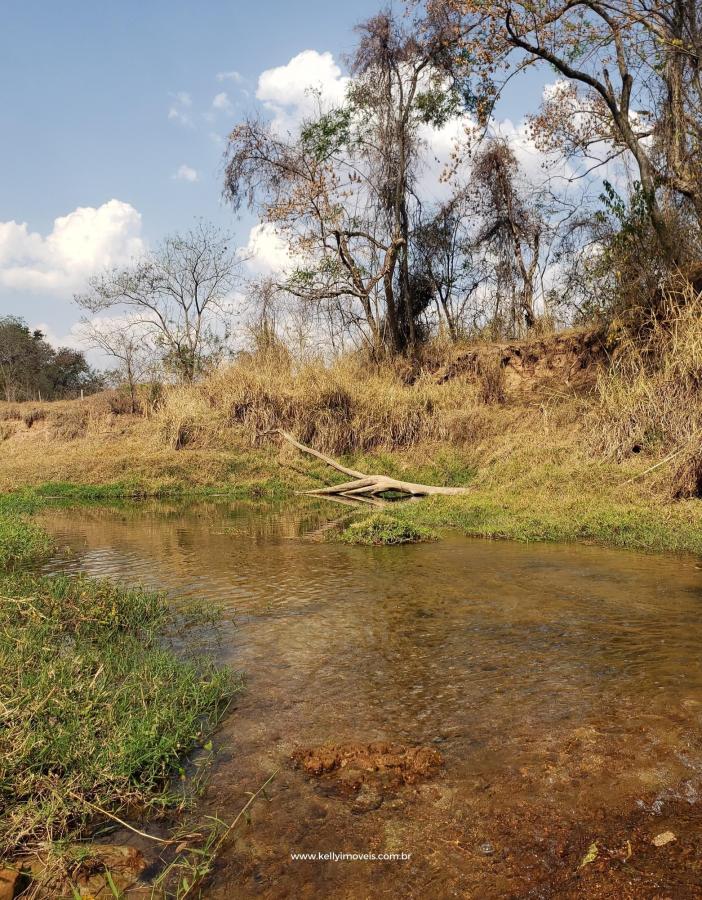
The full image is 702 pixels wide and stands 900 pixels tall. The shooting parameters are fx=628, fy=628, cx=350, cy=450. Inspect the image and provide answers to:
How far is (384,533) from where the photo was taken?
9.40 m

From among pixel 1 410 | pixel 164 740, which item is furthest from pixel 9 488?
pixel 164 740

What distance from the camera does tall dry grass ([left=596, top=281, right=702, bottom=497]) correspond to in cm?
989

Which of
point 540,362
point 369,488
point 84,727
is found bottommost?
point 84,727

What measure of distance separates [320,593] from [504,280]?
59.9 ft

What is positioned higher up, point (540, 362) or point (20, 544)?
point (540, 362)

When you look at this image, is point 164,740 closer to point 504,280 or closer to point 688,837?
point 688,837

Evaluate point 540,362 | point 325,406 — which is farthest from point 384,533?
point 540,362

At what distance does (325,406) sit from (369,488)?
4.20 meters

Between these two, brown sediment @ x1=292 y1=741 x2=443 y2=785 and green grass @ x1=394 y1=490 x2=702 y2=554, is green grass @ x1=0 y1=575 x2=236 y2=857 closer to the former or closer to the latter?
brown sediment @ x1=292 y1=741 x2=443 y2=785

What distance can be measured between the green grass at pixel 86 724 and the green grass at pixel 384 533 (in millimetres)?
4859

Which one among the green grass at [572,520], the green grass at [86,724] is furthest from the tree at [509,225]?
the green grass at [86,724]

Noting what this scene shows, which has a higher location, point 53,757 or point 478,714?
point 53,757

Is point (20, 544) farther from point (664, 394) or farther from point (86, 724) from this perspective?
point (664, 394)

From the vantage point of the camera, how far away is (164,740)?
3.19m
